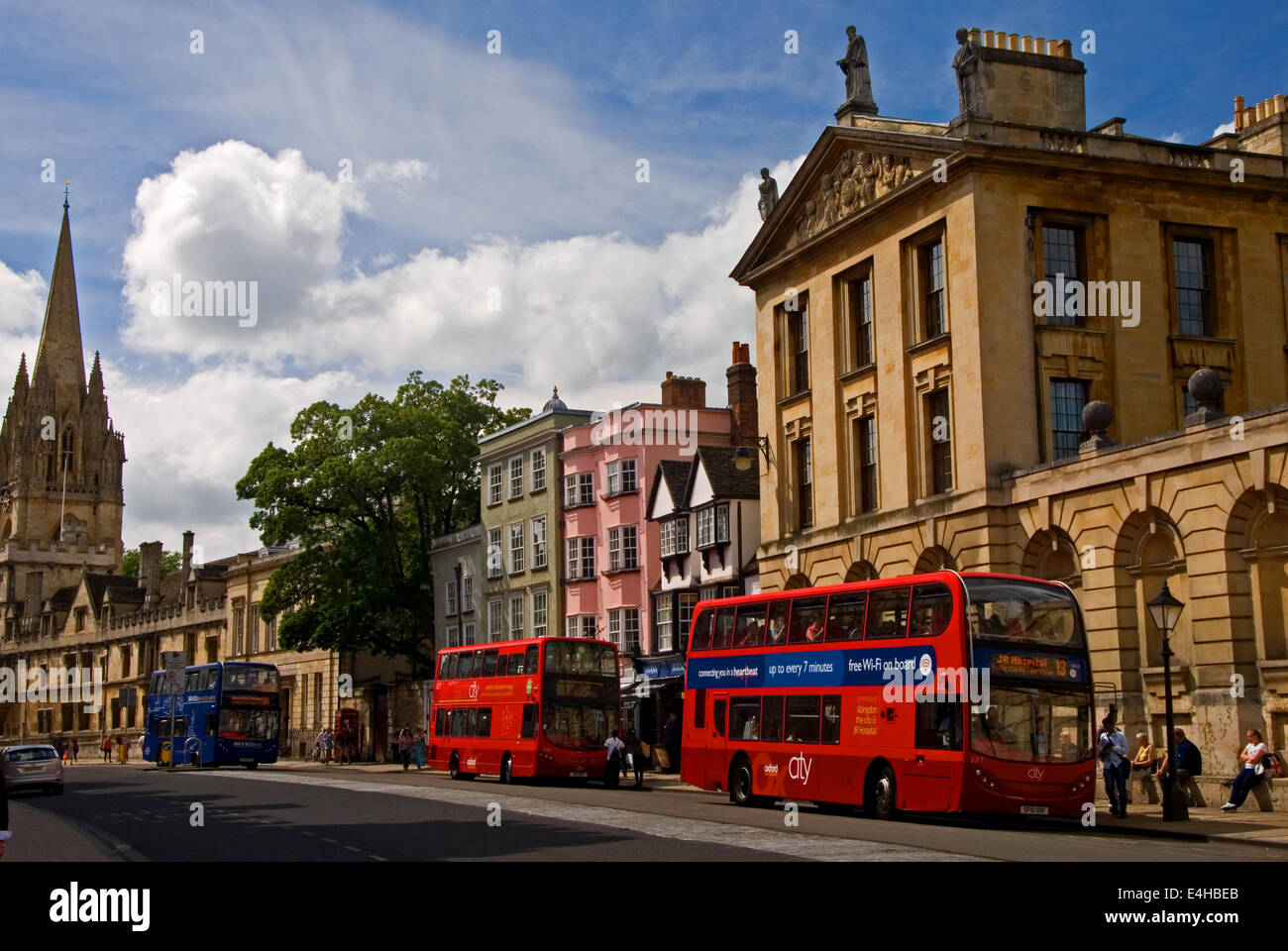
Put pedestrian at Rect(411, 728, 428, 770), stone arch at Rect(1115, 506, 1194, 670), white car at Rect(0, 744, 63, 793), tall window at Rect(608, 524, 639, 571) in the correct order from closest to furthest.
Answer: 1. stone arch at Rect(1115, 506, 1194, 670)
2. white car at Rect(0, 744, 63, 793)
3. tall window at Rect(608, 524, 639, 571)
4. pedestrian at Rect(411, 728, 428, 770)

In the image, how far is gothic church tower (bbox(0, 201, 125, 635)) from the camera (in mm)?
140500

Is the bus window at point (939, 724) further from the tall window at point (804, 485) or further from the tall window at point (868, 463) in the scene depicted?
the tall window at point (804, 485)

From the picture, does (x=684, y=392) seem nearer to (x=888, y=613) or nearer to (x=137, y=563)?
(x=888, y=613)

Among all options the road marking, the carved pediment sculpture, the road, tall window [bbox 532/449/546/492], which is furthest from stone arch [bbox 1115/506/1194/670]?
tall window [bbox 532/449/546/492]

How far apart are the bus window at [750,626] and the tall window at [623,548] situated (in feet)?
73.8

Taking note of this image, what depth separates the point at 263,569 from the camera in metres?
79.3

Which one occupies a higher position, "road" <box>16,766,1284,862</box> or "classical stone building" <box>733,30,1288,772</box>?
"classical stone building" <box>733,30,1288,772</box>

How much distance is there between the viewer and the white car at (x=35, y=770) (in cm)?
3972

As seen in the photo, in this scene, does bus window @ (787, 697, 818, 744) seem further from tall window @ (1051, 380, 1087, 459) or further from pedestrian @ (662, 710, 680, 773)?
pedestrian @ (662, 710, 680, 773)

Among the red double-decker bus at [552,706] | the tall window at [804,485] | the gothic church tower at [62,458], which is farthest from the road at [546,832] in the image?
the gothic church tower at [62,458]

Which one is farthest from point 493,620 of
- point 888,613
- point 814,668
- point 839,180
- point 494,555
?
point 888,613

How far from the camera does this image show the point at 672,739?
147ft

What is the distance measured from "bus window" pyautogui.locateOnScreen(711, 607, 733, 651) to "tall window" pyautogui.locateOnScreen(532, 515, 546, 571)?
27076 mm
